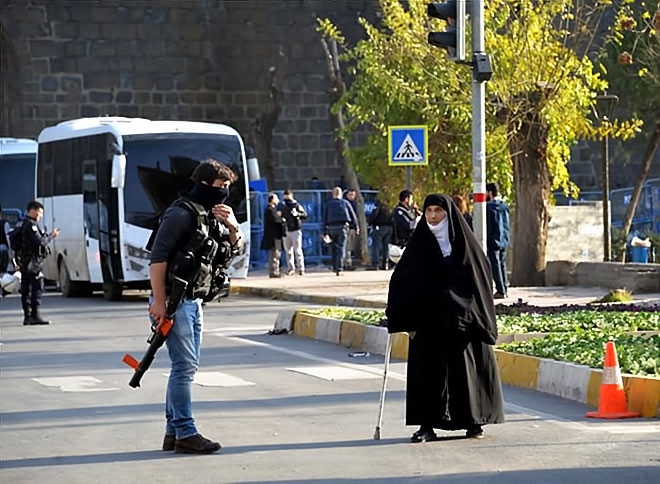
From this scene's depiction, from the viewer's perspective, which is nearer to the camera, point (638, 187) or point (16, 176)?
point (638, 187)

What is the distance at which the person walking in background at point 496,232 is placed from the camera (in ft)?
73.8

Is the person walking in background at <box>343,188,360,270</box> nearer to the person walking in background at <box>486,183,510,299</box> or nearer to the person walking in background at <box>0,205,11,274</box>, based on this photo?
the person walking in background at <box>0,205,11,274</box>

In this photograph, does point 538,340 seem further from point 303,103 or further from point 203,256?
point 303,103

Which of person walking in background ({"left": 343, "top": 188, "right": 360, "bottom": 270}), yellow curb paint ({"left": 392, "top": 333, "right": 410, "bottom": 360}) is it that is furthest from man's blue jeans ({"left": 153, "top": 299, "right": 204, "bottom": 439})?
person walking in background ({"left": 343, "top": 188, "right": 360, "bottom": 270})

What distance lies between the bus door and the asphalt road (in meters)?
10.0

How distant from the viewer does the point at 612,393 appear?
1104 cm

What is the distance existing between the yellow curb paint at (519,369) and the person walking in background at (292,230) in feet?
59.7

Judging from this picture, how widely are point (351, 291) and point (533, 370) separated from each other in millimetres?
12778

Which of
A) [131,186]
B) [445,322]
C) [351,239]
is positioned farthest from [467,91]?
[445,322]

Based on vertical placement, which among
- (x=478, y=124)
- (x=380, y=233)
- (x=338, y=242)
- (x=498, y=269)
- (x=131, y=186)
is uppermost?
(x=478, y=124)

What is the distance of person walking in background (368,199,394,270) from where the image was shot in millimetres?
32750

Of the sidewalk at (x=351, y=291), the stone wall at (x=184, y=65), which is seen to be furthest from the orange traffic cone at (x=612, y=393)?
the stone wall at (x=184, y=65)

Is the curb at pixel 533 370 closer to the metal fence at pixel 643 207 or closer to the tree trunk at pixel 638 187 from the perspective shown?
the tree trunk at pixel 638 187

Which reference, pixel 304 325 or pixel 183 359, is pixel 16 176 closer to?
pixel 304 325
